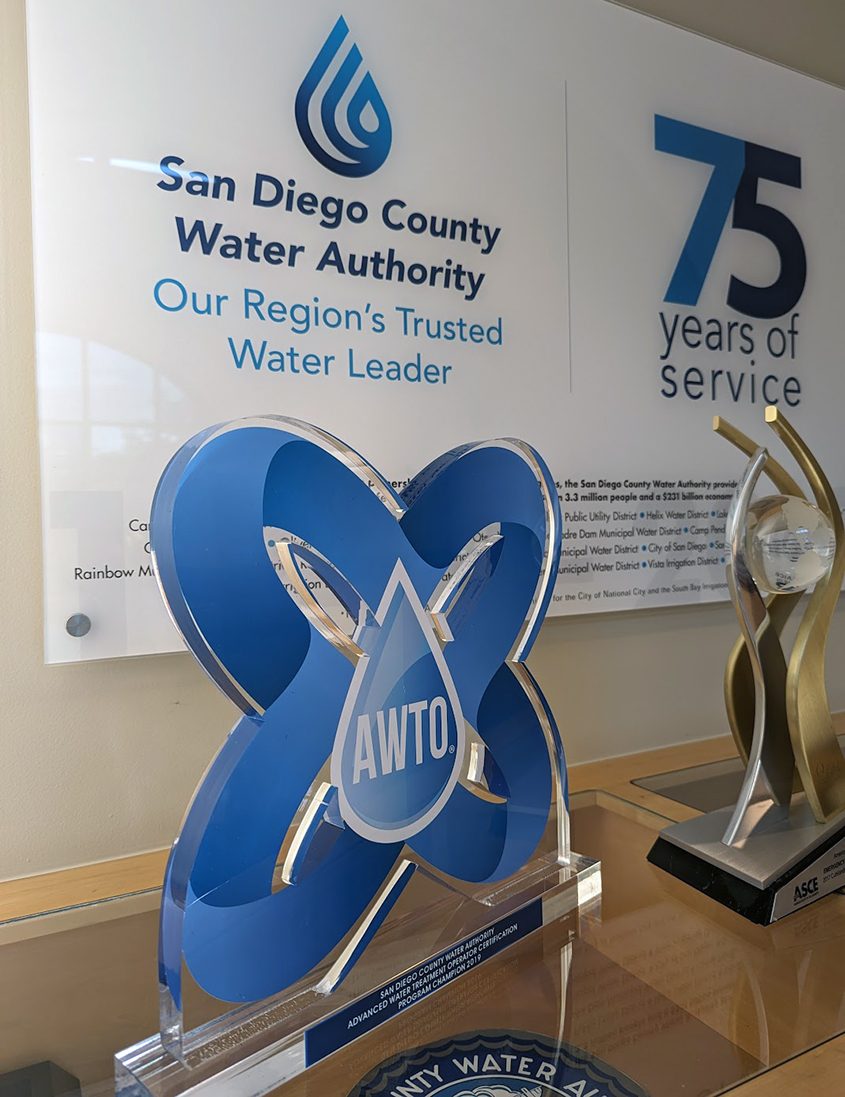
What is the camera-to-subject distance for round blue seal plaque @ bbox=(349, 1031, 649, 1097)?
0.70 m

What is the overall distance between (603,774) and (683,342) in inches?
29.9

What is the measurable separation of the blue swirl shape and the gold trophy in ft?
1.10

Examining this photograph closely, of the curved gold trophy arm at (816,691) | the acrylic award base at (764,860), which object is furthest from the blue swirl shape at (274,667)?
the curved gold trophy arm at (816,691)

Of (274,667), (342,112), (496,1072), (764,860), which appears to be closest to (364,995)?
(496,1072)

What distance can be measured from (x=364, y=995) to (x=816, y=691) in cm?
66

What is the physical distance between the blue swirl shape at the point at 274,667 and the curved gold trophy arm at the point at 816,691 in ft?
1.44

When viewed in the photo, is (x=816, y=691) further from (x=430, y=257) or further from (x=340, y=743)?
(x=430, y=257)

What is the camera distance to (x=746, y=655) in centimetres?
117

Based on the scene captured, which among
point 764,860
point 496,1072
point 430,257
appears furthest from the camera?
point 430,257

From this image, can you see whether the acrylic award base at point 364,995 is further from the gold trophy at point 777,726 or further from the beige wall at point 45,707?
the beige wall at point 45,707

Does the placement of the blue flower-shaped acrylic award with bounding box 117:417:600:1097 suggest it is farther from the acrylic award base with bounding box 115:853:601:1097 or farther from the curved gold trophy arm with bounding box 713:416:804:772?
the curved gold trophy arm with bounding box 713:416:804:772

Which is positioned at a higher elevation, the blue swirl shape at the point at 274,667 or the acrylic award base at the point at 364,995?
the blue swirl shape at the point at 274,667

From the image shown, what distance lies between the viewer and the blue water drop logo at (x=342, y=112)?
3.97 feet

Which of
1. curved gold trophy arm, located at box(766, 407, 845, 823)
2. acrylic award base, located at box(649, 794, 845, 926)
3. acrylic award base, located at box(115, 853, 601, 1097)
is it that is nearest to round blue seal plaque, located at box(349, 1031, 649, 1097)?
acrylic award base, located at box(115, 853, 601, 1097)
